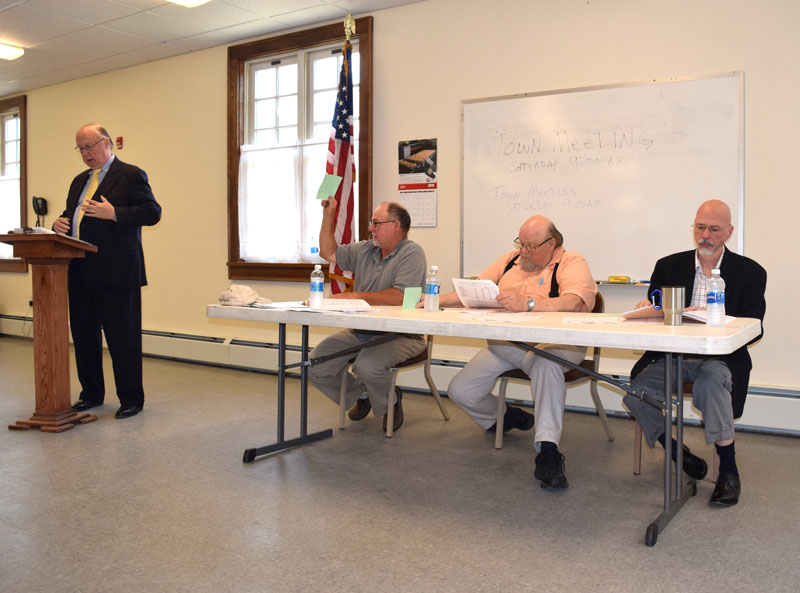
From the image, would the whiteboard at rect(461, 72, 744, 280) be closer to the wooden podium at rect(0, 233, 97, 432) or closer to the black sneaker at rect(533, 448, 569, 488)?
the black sneaker at rect(533, 448, 569, 488)

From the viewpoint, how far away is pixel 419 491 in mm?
2695

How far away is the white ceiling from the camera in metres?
4.83

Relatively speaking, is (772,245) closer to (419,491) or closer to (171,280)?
(419,491)

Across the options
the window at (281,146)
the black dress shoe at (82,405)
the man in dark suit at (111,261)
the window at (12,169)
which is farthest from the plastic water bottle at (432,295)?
the window at (12,169)

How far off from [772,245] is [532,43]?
182 cm

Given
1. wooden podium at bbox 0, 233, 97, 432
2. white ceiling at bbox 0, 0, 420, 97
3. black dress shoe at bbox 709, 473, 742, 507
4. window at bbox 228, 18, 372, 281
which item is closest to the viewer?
black dress shoe at bbox 709, 473, 742, 507

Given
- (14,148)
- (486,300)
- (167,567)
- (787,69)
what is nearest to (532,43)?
(787,69)

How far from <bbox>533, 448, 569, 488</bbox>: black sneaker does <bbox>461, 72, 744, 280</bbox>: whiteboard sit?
5.25 feet

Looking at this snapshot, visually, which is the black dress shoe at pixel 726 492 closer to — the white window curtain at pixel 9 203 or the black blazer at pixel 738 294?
the black blazer at pixel 738 294

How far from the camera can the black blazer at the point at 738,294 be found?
8.71 feet

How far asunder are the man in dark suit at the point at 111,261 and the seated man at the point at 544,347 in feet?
6.22

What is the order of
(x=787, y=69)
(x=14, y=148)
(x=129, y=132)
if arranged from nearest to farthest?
1. (x=787, y=69)
2. (x=129, y=132)
3. (x=14, y=148)

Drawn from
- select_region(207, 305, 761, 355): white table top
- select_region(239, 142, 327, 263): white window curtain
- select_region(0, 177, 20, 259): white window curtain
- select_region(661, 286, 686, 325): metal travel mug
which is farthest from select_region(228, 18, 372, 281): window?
select_region(0, 177, 20, 259): white window curtain

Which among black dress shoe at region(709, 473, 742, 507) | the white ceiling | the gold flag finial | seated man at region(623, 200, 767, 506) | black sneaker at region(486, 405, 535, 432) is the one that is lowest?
black dress shoe at region(709, 473, 742, 507)
